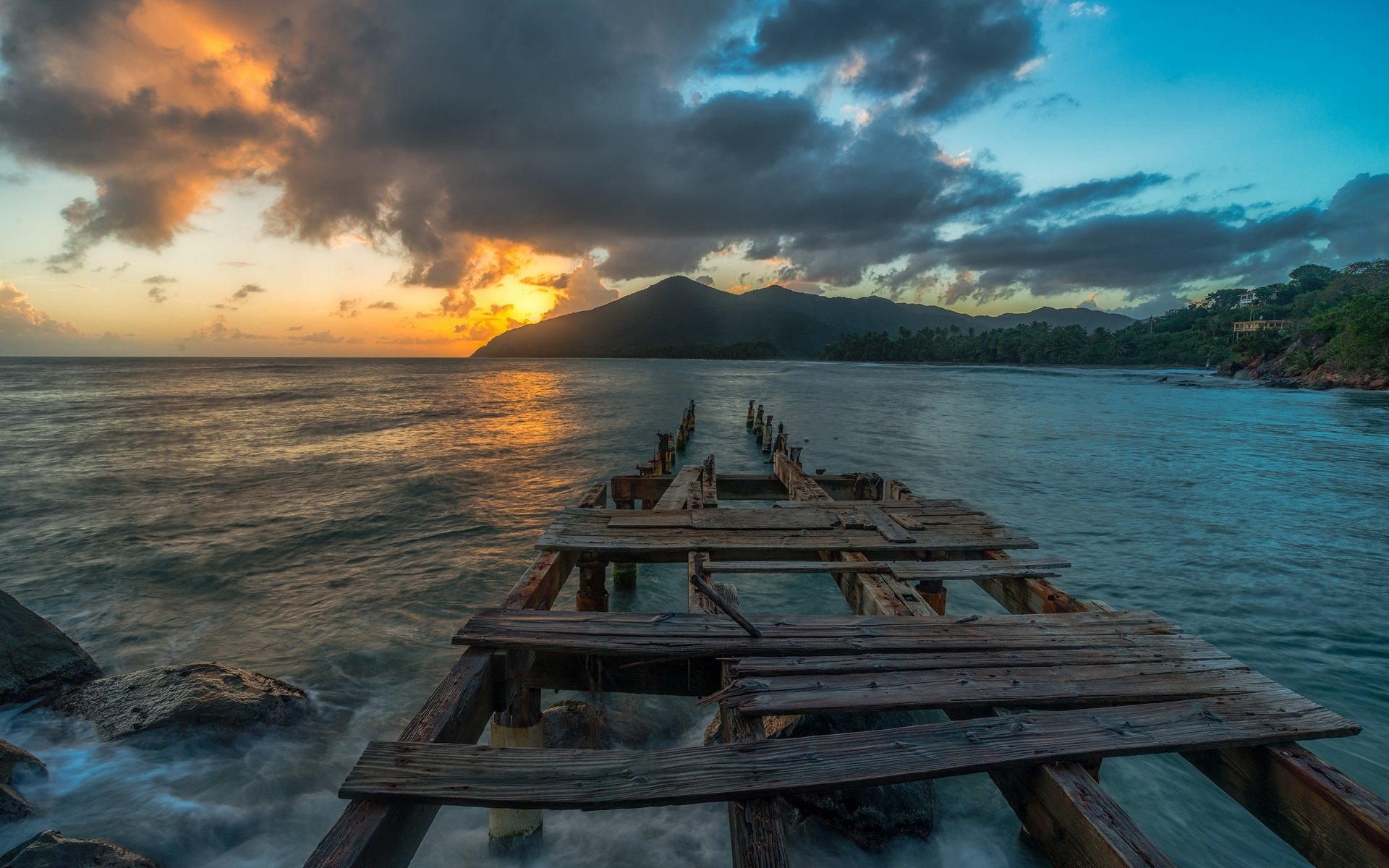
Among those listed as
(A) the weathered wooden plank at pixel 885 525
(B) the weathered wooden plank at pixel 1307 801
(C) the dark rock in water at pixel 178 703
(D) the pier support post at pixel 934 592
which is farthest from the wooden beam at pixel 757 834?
(C) the dark rock in water at pixel 178 703

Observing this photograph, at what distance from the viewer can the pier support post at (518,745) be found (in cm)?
434

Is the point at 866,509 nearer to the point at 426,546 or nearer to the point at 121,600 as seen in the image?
the point at 426,546

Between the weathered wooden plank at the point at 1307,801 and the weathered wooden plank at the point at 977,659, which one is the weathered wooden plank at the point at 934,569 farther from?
the weathered wooden plank at the point at 1307,801

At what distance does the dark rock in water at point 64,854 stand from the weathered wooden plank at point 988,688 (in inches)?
164

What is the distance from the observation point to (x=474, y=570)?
1130 centimetres

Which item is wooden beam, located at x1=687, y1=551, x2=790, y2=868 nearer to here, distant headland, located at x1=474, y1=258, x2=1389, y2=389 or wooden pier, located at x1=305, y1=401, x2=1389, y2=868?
wooden pier, located at x1=305, y1=401, x2=1389, y2=868

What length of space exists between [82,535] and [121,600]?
19.1 feet

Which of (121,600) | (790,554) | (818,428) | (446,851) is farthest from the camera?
(818,428)

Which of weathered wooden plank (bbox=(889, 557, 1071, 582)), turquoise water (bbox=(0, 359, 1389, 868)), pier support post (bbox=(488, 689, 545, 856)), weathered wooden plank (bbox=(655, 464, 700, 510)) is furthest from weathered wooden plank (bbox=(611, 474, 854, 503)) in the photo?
pier support post (bbox=(488, 689, 545, 856))

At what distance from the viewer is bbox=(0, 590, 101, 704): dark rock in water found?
618cm

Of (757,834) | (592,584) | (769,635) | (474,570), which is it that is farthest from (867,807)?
(474,570)

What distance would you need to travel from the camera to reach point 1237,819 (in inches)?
213

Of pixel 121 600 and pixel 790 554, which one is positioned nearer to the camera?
pixel 790 554

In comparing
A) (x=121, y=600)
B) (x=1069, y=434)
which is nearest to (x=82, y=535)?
(x=121, y=600)
